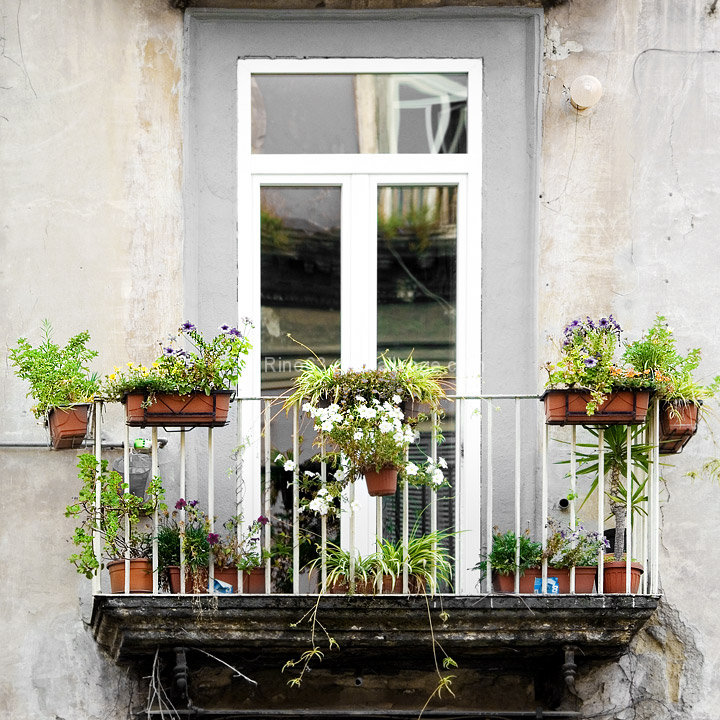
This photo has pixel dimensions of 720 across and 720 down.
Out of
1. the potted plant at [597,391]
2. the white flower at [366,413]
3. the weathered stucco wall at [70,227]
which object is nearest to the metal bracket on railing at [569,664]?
the potted plant at [597,391]

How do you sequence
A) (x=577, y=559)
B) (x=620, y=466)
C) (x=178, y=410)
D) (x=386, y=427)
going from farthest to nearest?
(x=620, y=466)
(x=577, y=559)
(x=178, y=410)
(x=386, y=427)

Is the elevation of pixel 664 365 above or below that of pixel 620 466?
above

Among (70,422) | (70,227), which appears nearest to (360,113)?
(70,227)

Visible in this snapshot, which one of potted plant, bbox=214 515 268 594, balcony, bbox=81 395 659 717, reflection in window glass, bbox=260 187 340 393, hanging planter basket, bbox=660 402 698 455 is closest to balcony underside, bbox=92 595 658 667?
balcony, bbox=81 395 659 717

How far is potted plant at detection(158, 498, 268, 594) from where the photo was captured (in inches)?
339

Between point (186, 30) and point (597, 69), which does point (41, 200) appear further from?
point (597, 69)

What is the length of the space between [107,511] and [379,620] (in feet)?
4.44

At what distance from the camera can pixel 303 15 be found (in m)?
9.73

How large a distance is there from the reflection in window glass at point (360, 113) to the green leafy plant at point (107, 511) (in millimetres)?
2026

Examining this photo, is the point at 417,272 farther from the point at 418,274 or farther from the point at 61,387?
the point at 61,387

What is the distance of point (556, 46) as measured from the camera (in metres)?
9.68

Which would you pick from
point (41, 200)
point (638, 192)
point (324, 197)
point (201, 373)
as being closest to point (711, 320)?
point (638, 192)

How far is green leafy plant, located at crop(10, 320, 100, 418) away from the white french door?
1.06 metres

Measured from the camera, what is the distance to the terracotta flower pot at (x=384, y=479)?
27.7 ft
